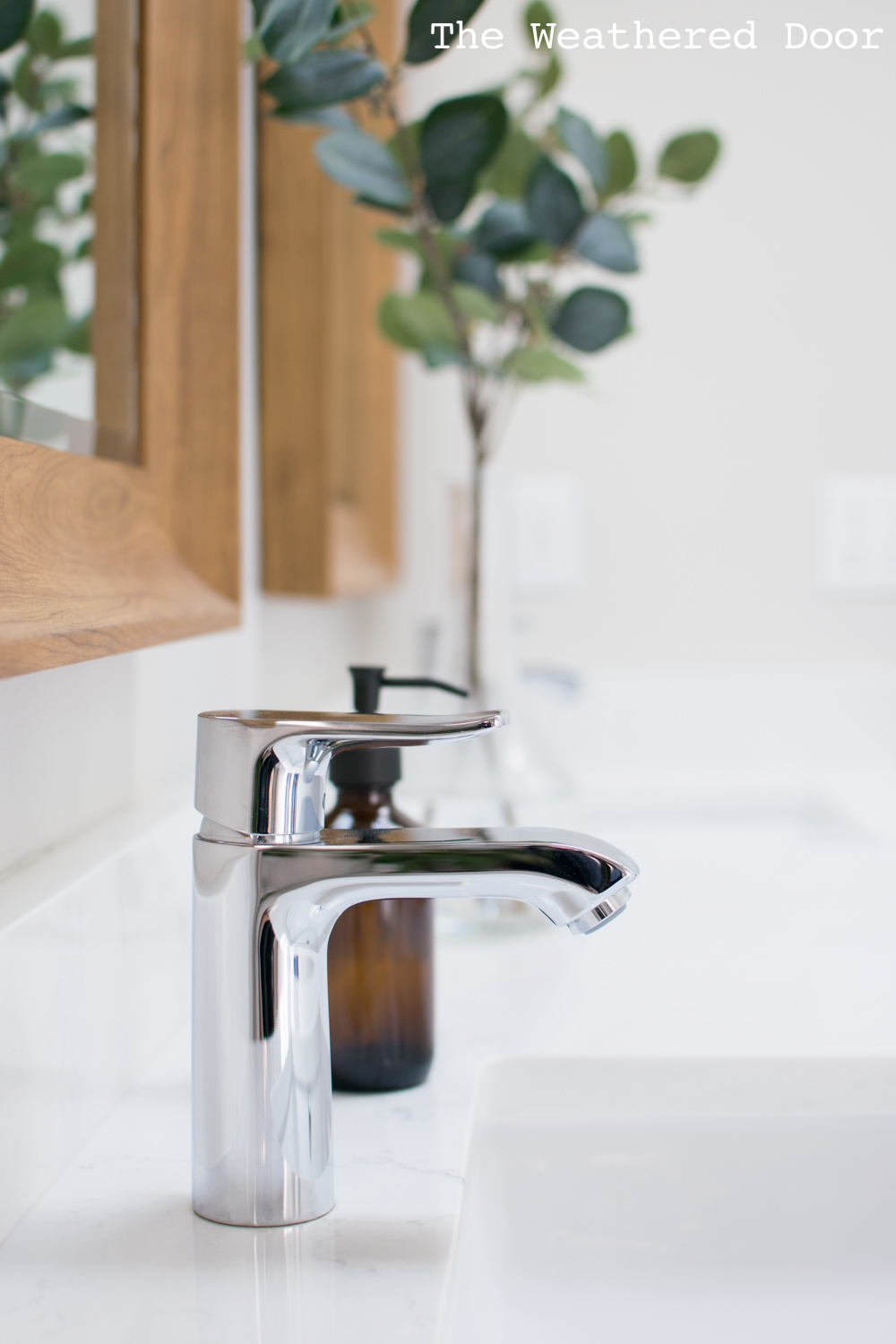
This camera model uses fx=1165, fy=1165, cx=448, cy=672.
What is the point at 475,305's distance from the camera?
0.77 metres

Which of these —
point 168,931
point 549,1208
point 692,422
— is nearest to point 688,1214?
point 549,1208

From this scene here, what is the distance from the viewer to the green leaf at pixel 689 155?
735 millimetres

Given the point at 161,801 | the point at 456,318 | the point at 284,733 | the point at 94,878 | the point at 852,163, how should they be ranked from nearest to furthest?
the point at 284,733, the point at 94,878, the point at 161,801, the point at 456,318, the point at 852,163

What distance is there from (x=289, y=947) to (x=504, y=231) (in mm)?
538

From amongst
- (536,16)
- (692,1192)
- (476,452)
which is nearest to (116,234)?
(476,452)

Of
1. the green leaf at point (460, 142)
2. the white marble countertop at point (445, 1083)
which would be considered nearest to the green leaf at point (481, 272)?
the green leaf at point (460, 142)

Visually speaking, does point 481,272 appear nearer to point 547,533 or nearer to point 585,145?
point 585,145

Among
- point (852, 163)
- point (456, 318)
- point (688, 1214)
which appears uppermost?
point (852, 163)

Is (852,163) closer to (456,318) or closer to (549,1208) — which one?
(456,318)

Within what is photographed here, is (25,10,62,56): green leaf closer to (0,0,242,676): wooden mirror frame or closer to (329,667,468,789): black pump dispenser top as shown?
(0,0,242,676): wooden mirror frame

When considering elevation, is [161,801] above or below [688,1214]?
above

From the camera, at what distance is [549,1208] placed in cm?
48

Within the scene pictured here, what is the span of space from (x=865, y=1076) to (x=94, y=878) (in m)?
0.33

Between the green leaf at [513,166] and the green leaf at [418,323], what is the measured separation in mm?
82
